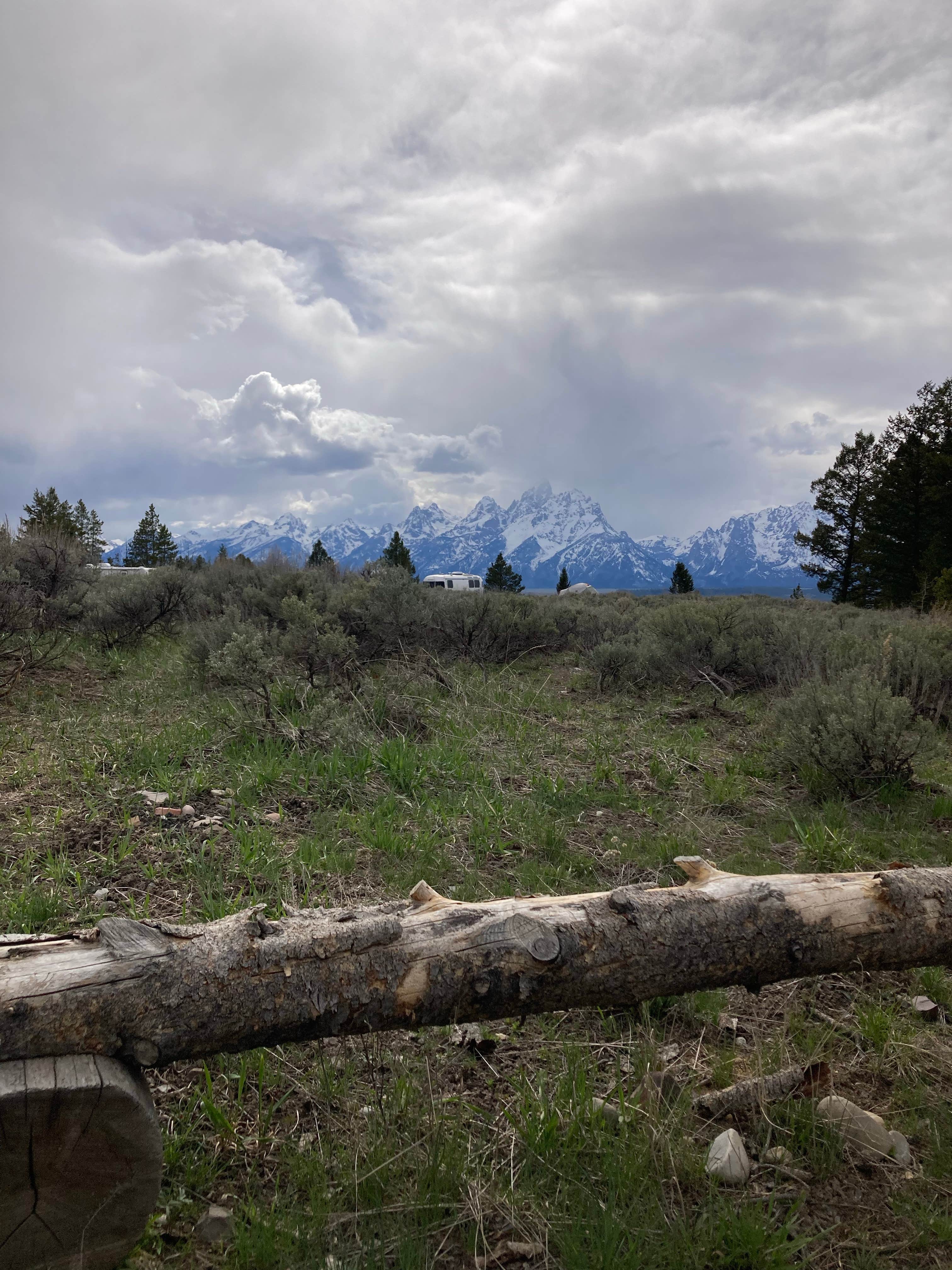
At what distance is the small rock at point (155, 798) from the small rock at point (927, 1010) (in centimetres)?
434

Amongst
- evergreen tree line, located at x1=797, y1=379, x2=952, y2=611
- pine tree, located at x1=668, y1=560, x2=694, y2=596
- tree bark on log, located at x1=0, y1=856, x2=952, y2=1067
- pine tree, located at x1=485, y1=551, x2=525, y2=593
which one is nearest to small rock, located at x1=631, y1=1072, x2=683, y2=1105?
tree bark on log, located at x1=0, y1=856, x2=952, y2=1067

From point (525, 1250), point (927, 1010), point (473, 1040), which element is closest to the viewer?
point (525, 1250)

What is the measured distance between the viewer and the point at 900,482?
32.1 m

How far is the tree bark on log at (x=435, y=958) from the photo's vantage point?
171 centimetres

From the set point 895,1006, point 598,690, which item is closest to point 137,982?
point 895,1006

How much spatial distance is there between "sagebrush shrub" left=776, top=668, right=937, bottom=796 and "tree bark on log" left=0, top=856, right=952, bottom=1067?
3.43 meters

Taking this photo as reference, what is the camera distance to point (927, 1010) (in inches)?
114

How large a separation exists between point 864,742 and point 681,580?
46.7 m

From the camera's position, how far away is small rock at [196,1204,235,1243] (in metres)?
1.86

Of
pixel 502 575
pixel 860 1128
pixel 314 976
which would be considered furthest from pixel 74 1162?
pixel 502 575

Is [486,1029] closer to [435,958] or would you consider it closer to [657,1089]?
[657,1089]

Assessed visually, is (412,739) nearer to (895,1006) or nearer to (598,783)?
(598,783)

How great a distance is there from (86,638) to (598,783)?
8.53m

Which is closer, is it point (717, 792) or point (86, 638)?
point (717, 792)
